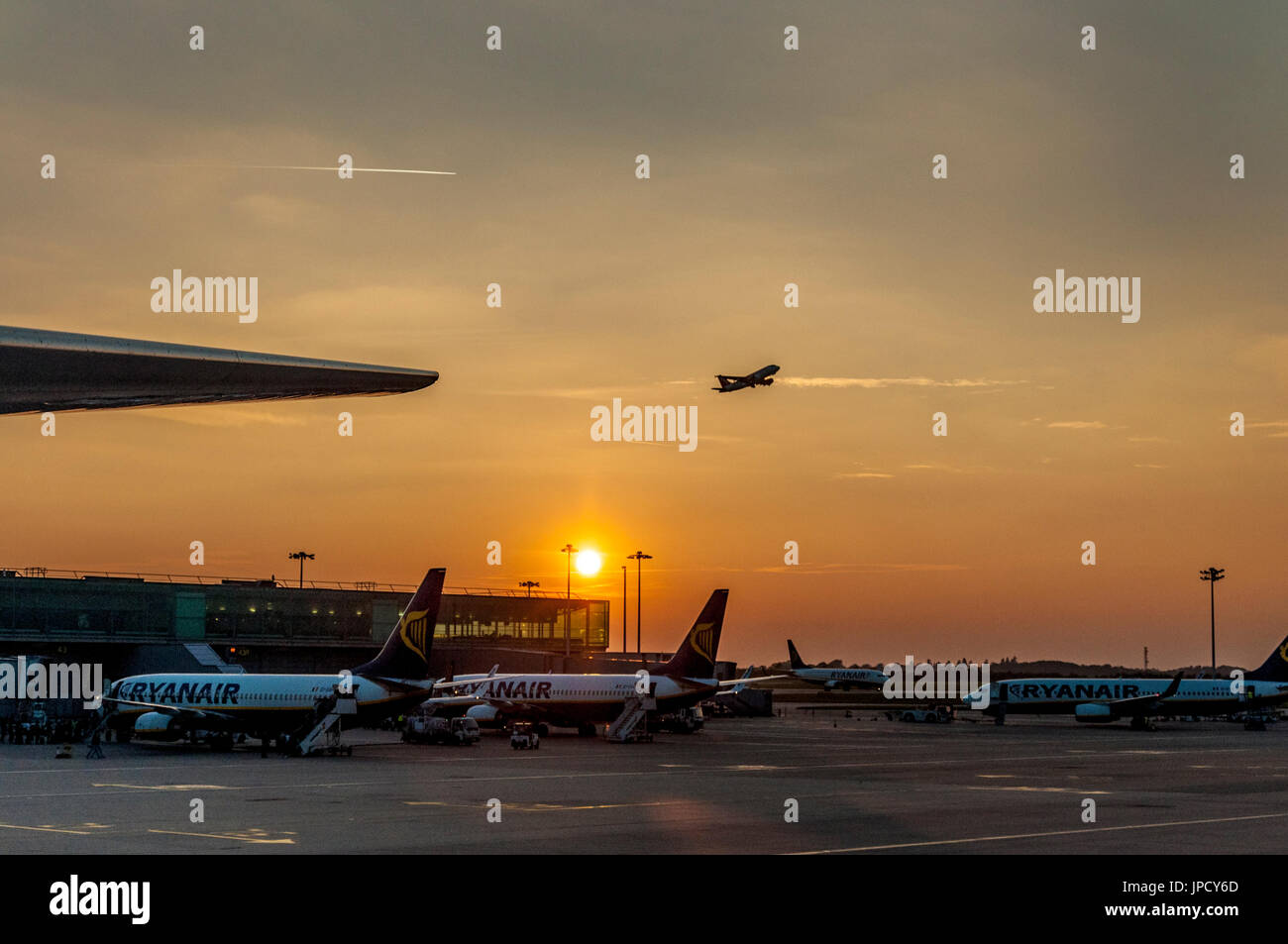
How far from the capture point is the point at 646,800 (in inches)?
1490

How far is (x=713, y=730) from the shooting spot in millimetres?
96312

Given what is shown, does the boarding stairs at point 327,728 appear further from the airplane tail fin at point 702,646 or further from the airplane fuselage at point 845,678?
the airplane fuselage at point 845,678

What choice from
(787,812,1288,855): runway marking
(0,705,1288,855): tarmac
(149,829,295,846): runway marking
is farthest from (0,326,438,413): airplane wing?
(149,829,295,846): runway marking

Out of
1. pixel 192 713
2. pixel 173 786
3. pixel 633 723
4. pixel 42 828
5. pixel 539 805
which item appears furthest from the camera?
pixel 633 723

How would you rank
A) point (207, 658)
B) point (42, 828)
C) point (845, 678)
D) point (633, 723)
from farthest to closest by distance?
point (845, 678)
point (207, 658)
point (633, 723)
point (42, 828)

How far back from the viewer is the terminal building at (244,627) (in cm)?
10881

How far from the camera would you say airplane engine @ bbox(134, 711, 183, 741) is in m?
68.2

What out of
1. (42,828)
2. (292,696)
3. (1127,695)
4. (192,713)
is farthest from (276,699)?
(1127,695)

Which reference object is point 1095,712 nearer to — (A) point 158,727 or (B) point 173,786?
(A) point 158,727

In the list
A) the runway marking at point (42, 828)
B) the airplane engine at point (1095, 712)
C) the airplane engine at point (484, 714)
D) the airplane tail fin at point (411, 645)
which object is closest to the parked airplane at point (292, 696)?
the airplane tail fin at point (411, 645)

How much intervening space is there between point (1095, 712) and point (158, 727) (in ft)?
231

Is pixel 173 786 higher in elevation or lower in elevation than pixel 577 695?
higher

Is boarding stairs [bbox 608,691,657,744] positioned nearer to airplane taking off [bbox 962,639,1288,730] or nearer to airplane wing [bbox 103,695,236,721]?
airplane wing [bbox 103,695,236,721]
